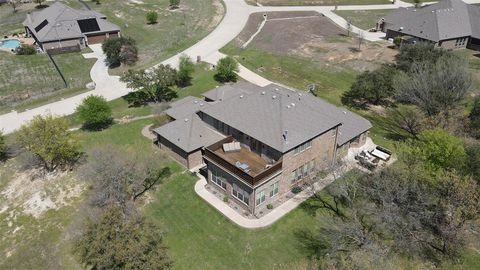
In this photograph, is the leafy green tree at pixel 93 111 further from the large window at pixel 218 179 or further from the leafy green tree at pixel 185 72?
the large window at pixel 218 179

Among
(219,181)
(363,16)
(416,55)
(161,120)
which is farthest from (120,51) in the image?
(363,16)

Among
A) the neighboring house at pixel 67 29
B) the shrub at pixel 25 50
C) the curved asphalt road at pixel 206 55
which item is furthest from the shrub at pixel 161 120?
the shrub at pixel 25 50

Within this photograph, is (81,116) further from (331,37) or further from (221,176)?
(331,37)

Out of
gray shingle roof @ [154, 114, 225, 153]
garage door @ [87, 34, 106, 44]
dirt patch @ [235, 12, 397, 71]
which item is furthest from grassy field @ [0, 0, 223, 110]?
gray shingle roof @ [154, 114, 225, 153]

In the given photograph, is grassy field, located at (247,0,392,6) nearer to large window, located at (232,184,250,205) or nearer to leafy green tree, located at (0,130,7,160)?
leafy green tree, located at (0,130,7,160)

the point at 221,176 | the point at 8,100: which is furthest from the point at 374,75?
the point at 8,100

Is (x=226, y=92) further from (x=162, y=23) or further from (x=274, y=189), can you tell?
(x=162, y=23)
